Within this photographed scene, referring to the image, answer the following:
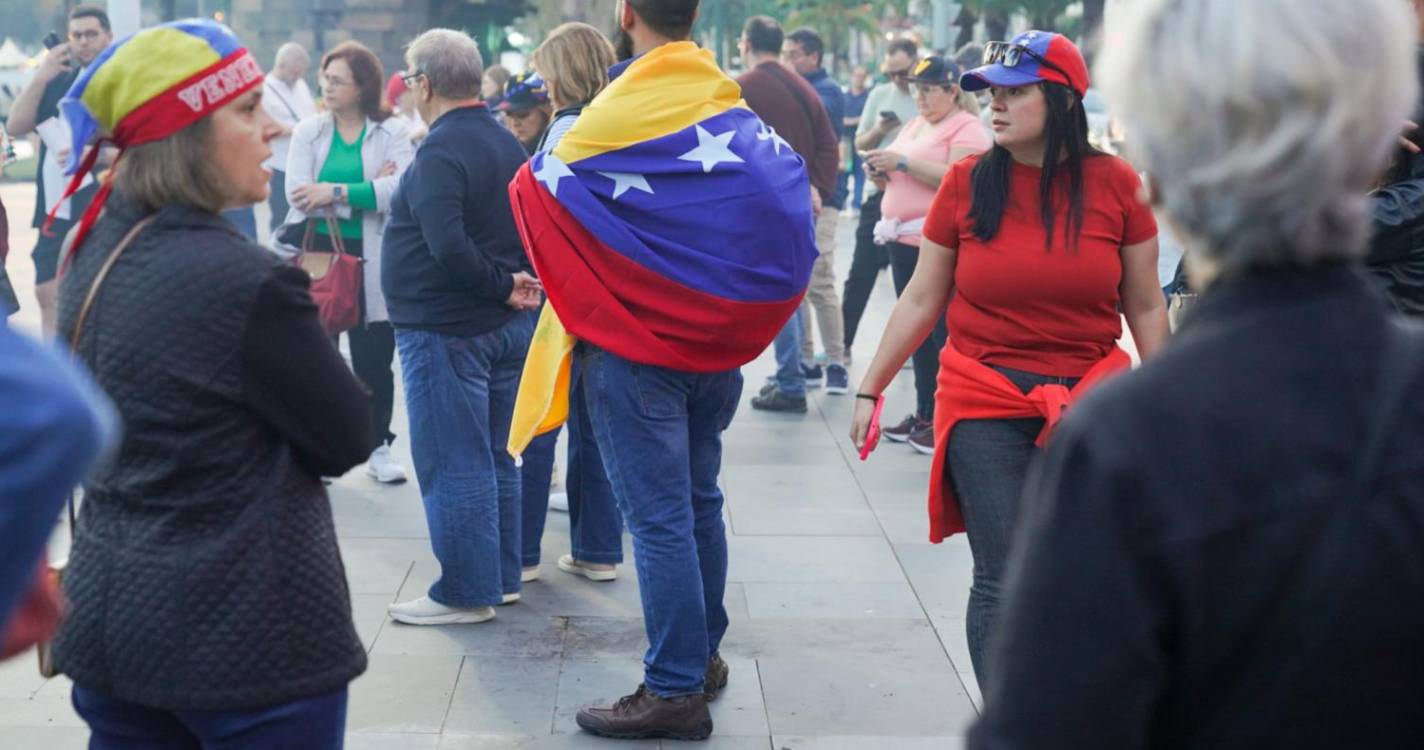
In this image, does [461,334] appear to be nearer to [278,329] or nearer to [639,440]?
[639,440]

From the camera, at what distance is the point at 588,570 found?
19.7 feet

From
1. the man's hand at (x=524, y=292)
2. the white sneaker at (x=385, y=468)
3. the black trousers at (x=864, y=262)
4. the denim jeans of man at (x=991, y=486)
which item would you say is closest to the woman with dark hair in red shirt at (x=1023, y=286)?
the denim jeans of man at (x=991, y=486)

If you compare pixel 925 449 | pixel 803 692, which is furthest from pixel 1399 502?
pixel 925 449

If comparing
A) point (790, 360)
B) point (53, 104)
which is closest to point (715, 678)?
point (790, 360)

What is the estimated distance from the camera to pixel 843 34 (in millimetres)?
53719

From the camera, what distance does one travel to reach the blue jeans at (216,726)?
2580mm

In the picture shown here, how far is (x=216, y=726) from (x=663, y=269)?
195 centimetres

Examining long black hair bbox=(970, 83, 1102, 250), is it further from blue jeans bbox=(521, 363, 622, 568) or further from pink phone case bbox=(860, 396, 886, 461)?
blue jeans bbox=(521, 363, 622, 568)

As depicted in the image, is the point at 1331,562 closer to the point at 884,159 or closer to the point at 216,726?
the point at 216,726

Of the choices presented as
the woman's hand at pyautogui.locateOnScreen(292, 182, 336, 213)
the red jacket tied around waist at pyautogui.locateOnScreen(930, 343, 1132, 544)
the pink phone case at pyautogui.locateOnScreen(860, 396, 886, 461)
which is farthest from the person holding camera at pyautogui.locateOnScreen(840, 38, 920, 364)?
the red jacket tied around waist at pyautogui.locateOnScreen(930, 343, 1132, 544)

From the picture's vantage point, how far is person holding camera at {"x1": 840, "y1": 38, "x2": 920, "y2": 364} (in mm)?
9547

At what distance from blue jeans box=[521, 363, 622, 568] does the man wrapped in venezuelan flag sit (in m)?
1.44

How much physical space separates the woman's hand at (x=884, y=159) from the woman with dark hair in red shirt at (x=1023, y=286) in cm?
385

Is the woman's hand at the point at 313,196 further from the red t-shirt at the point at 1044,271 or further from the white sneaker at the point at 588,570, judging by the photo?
the red t-shirt at the point at 1044,271
